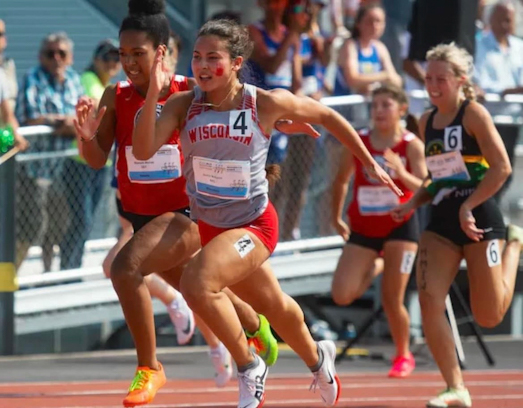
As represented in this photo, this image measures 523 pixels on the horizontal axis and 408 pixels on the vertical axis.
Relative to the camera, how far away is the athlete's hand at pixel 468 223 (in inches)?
302

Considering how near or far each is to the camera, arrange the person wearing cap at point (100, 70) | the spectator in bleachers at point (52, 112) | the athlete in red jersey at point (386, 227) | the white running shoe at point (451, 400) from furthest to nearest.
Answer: the person wearing cap at point (100, 70) → the spectator in bleachers at point (52, 112) → the athlete in red jersey at point (386, 227) → the white running shoe at point (451, 400)

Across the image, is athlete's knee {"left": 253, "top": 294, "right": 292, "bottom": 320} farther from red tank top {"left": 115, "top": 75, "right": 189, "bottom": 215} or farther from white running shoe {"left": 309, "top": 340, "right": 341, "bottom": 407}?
red tank top {"left": 115, "top": 75, "right": 189, "bottom": 215}

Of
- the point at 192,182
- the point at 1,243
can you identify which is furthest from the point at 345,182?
the point at 192,182

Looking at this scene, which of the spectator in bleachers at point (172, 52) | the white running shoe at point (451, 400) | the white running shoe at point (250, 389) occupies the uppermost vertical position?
the spectator in bleachers at point (172, 52)

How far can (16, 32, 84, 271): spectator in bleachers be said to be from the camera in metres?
10.8

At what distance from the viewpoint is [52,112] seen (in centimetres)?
1104

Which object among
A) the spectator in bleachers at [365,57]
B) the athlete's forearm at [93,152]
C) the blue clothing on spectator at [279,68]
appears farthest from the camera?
the spectator in bleachers at [365,57]

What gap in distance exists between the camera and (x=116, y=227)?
11.3 m

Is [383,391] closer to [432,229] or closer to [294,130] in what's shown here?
[432,229]

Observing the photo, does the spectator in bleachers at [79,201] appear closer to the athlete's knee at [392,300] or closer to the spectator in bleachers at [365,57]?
the spectator in bleachers at [365,57]

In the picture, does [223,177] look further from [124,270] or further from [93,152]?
[93,152]

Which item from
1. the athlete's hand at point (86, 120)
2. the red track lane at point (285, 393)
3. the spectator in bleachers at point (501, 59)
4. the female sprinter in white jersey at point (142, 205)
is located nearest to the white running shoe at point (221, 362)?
the red track lane at point (285, 393)

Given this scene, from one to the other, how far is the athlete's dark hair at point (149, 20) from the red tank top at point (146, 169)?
0.95 ft

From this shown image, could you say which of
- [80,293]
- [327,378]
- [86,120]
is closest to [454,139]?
[327,378]
